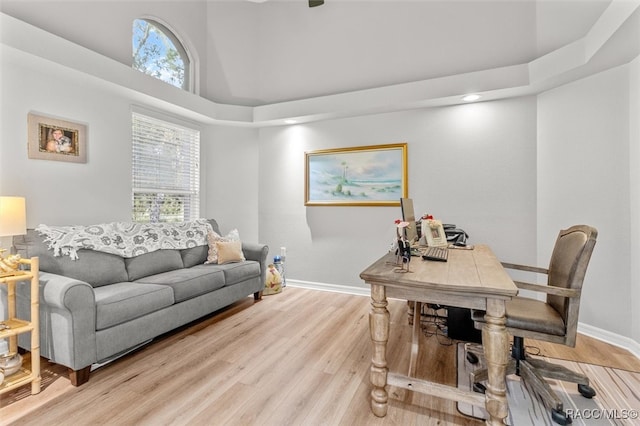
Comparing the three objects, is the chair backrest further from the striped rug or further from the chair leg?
the striped rug

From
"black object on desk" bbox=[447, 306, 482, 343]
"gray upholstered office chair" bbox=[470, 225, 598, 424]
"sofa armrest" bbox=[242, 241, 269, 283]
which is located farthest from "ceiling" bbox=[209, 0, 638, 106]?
"black object on desk" bbox=[447, 306, 482, 343]

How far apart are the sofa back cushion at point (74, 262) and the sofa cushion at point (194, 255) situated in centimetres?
71

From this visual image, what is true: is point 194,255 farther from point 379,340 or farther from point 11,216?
point 379,340

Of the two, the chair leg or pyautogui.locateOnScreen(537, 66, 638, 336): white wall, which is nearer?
the chair leg

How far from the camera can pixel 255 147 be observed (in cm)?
454

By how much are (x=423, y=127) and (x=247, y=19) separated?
301 centimetres

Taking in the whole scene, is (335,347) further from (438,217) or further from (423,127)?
(423,127)

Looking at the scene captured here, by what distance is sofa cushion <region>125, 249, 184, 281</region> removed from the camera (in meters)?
2.82

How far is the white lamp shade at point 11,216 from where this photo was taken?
2001mm

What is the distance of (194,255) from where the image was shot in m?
3.40

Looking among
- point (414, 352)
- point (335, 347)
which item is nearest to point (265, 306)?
point (335, 347)

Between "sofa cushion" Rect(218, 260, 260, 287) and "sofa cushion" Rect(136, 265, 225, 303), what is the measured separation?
7 centimetres

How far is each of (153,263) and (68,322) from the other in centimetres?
111

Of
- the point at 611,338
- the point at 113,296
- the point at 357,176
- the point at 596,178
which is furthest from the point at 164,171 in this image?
the point at 611,338
